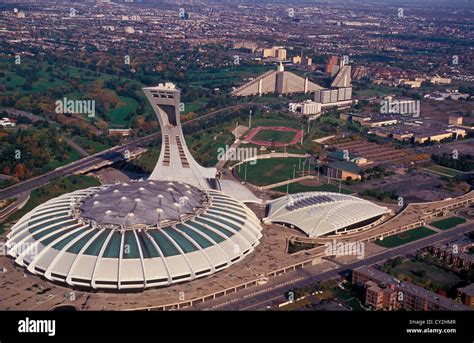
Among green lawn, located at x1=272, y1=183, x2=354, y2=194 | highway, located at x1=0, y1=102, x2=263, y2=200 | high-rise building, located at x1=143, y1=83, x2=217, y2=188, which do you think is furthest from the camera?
green lawn, located at x1=272, y1=183, x2=354, y2=194

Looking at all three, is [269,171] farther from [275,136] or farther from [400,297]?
[400,297]

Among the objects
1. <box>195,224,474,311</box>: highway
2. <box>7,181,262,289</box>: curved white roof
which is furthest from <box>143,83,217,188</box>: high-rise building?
<box>195,224,474,311</box>: highway

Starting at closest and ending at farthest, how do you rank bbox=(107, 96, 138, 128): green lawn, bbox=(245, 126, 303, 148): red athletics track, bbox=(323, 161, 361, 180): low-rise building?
bbox=(323, 161, 361, 180): low-rise building
bbox=(245, 126, 303, 148): red athletics track
bbox=(107, 96, 138, 128): green lawn

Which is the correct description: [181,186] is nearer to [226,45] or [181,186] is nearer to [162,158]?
[162,158]

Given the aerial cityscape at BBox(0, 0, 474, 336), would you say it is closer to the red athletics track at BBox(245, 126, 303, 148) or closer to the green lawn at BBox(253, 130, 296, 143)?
the green lawn at BBox(253, 130, 296, 143)

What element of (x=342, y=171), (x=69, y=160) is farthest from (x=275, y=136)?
(x=69, y=160)
